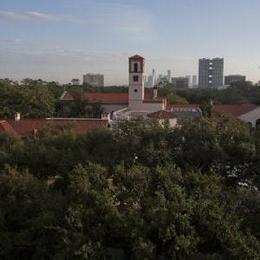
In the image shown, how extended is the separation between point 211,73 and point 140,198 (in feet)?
562

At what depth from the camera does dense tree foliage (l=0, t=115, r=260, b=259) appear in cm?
1308

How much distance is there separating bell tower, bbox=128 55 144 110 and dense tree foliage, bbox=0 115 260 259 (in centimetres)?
3716

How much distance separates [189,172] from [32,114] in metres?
33.5

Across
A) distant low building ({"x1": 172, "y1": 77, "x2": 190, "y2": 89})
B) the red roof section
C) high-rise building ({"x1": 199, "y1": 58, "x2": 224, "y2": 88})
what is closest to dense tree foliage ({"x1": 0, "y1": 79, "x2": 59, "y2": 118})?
the red roof section

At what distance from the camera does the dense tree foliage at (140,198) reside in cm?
1308

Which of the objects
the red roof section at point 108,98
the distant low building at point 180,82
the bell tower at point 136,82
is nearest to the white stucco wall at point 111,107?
the red roof section at point 108,98

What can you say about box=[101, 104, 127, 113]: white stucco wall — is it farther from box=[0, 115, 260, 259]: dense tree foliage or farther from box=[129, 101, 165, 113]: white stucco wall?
box=[0, 115, 260, 259]: dense tree foliage

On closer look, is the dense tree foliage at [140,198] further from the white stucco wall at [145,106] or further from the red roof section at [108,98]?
the red roof section at [108,98]

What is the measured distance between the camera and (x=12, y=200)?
15.4 meters

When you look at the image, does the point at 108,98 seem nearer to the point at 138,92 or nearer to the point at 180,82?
the point at 138,92

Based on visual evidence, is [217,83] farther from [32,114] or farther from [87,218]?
[87,218]

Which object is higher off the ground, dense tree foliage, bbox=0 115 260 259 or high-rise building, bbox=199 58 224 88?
high-rise building, bbox=199 58 224 88

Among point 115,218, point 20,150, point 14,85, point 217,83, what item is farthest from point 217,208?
point 217,83

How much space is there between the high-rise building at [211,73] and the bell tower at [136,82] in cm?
12472
